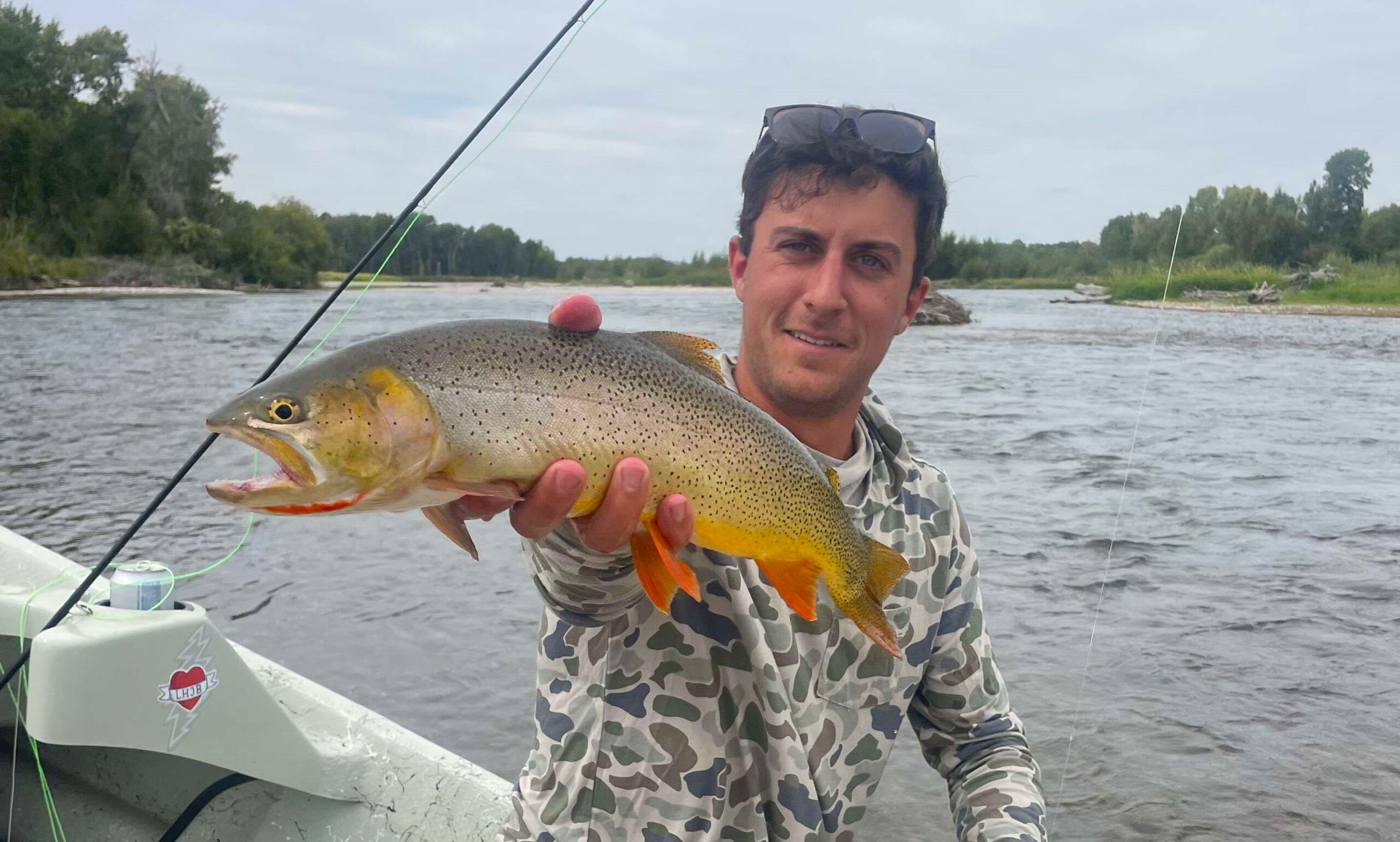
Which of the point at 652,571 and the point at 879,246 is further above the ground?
the point at 879,246

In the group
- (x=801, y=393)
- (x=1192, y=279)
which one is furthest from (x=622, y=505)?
(x=1192, y=279)

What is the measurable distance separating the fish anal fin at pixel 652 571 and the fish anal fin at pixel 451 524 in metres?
0.26

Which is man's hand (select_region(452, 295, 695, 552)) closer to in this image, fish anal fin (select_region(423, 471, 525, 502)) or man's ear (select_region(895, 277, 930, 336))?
fish anal fin (select_region(423, 471, 525, 502))

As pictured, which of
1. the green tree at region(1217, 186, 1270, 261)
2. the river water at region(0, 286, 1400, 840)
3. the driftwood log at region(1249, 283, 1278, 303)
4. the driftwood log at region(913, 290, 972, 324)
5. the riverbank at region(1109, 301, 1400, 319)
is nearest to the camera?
the river water at region(0, 286, 1400, 840)

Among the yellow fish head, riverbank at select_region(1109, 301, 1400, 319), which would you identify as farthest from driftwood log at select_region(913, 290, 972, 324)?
the yellow fish head

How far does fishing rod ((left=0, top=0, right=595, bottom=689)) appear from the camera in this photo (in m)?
2.97

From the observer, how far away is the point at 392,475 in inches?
63.2

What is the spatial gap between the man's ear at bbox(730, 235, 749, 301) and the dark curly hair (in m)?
0.02

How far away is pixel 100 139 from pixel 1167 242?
64.2m

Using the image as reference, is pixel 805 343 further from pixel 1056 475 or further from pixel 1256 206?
pixel 1256 206

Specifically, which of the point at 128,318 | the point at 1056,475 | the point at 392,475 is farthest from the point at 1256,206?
the point at 128,318

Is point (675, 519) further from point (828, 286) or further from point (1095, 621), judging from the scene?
point (1095, 621)

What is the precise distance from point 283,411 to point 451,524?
0.37 metres

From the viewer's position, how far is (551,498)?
1712 mm
